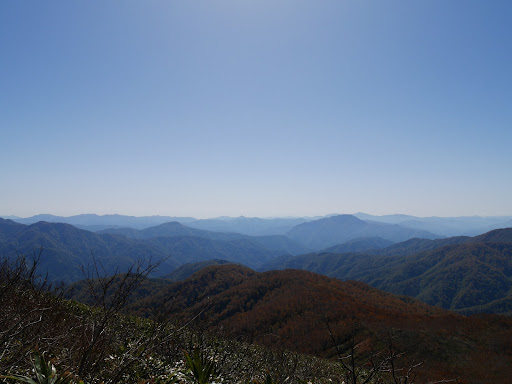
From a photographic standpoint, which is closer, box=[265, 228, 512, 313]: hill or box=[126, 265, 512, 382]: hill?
box=[126, 265, 512, 382]: hill

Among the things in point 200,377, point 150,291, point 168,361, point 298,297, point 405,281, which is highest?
point 200,377

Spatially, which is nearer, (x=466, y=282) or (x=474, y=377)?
(x=474, y=377)

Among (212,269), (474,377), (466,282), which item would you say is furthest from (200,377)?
(466,282)

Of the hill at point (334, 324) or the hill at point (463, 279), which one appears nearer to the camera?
the hill at point (334, 324)

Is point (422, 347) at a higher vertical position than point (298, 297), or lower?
higher

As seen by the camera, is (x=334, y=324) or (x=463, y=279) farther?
(x=463, y=279)

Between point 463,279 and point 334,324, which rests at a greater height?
point 334,324

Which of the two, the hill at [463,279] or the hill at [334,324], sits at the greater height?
the hill at [334,324]

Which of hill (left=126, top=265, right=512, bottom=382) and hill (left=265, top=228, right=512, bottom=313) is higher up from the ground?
hill (left=126, top=265, right=512, bottom=382)

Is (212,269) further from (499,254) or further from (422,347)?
(499,254)

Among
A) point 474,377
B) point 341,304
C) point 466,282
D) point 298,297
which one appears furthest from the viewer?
point 466,282

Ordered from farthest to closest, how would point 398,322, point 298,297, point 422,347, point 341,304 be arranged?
point 298,297 → point 341,304 → point 398,322 → point 422,347
